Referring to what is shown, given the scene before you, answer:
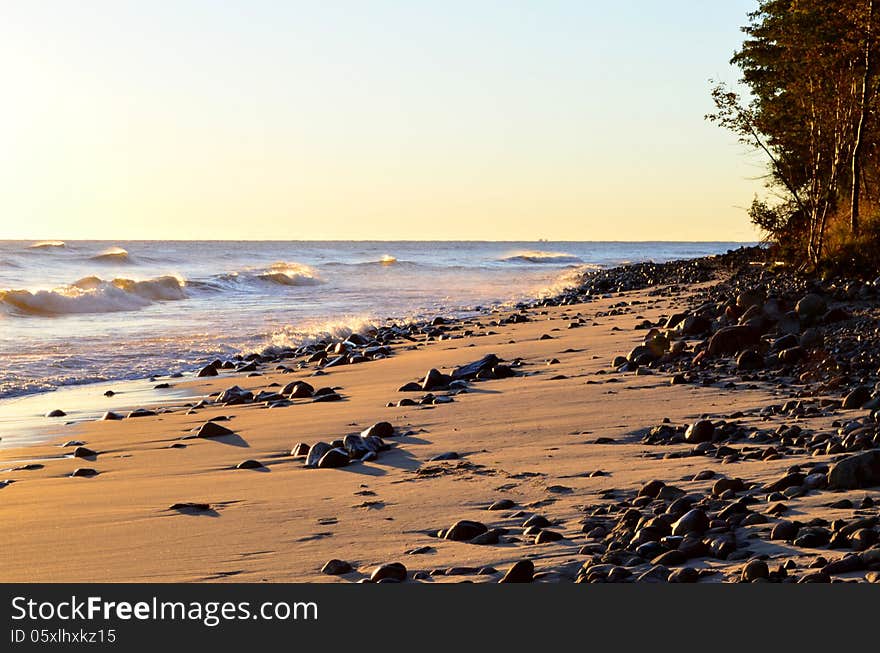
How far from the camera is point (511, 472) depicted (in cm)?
673

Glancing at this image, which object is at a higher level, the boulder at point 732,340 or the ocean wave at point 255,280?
the boulder at point 732,340

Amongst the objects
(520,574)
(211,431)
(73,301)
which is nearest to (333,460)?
(211,431)

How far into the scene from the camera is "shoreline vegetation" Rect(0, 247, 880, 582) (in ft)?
15.3

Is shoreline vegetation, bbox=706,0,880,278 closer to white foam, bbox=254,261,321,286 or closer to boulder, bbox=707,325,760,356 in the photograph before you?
boulder, bbox=707,325,760,356

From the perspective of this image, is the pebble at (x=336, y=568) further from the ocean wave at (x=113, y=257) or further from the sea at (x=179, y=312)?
the ocean wave at (x=113, y=257)

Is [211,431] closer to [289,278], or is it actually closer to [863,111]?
[863,111]

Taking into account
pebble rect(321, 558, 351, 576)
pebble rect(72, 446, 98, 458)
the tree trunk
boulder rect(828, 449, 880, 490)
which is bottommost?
pebble rect(72, 446, 98, 458)

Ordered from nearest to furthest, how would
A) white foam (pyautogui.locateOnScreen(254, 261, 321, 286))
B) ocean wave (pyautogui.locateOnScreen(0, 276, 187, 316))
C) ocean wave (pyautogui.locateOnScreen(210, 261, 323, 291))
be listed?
ocean wave (pyautogui.locateOnScreen(0, 276, 187, 316)) < ocean wave (pyautogui.locateOnScreen(210, 261, 323, 291)) < white foam (pyautogui.locateOnScreen(254, 261, 321, 286))

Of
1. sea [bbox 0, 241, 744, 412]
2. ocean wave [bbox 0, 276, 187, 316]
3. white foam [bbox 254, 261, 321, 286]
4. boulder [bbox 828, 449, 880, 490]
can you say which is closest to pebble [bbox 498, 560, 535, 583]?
boulder [bbox 828, 449, 880, 490]

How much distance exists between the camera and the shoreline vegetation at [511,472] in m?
4.67

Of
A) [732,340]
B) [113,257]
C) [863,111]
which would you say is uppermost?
[863,111]

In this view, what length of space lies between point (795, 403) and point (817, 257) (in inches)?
555

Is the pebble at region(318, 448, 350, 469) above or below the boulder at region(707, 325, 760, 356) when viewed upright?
below

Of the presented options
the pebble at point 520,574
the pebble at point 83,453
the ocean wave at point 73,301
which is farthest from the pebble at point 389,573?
the ocean wave at point 73,301
